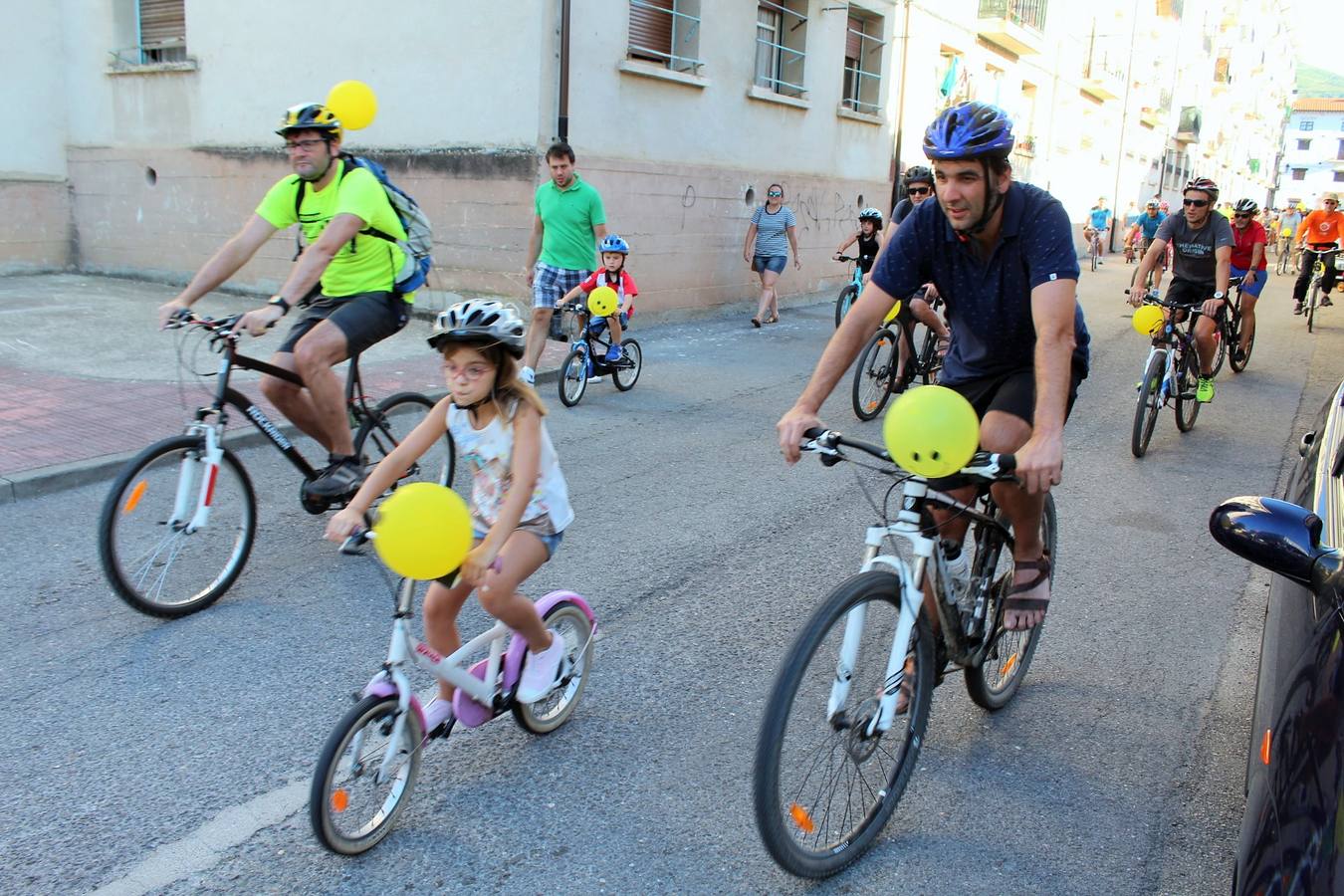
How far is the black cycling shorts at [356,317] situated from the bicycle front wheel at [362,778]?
8.80 feet

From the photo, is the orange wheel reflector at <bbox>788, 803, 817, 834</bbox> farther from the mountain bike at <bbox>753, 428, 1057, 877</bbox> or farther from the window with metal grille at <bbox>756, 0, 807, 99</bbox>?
the window with metal grille at <bbox>756, 0, 807, 99</bbox>

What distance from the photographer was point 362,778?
2.77 metres

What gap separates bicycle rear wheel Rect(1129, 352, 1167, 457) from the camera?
7371mm

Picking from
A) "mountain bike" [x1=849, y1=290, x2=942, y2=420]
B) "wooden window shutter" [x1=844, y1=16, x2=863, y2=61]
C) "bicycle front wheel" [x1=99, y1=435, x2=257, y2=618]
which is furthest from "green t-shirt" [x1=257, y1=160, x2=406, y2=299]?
"wooden window shutter" [x1=844, y1=16, x2=863, y2=61]

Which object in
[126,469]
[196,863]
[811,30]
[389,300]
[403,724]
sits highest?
[811,30]

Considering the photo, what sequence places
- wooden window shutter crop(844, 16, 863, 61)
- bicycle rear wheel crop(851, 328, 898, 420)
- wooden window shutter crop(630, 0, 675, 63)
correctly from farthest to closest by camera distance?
wooden window shutter crop(844, 16, 863, 61), wooden window shutter crop(630, 0, 675, 63), bicycle rear wheel crop(851, 328, 898, 420)

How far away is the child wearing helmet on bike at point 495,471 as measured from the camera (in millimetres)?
2904

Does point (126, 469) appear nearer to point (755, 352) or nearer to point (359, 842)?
point (359, 842)

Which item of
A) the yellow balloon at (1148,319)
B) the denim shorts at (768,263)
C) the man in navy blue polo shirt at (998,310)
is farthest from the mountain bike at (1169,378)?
the denim shorts at (768,263)

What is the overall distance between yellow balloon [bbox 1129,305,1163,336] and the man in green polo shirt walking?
4.37m

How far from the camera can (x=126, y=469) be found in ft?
13.8

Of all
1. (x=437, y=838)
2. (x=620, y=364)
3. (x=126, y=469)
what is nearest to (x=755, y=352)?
(x=620, y=364)

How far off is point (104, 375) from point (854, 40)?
14.5 meters

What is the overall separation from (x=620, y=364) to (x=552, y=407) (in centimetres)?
83
